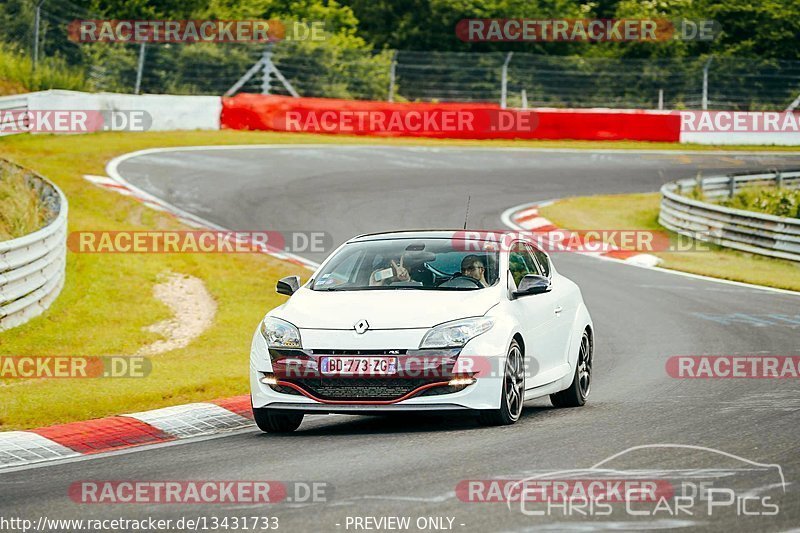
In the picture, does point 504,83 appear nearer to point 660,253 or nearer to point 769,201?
point 769,201

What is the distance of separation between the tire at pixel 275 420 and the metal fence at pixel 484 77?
1161 inches

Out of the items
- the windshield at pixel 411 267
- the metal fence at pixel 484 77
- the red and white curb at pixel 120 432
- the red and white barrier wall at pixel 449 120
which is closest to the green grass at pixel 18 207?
the red and white curb at pixel 120 432

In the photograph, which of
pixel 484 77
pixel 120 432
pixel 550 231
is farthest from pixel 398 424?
pixel 484 77

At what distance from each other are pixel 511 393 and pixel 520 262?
157 cm

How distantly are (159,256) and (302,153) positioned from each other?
1310 cm

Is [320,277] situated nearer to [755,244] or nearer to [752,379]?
[752,379]

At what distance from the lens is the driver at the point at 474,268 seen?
10156 millimetres

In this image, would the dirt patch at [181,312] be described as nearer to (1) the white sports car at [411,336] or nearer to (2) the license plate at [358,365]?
(1) the white sports car at [411,336]

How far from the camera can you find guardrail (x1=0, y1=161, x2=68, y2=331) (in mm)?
14414

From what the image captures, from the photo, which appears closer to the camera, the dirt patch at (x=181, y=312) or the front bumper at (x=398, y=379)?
the front bumper at (x=398, y=379)

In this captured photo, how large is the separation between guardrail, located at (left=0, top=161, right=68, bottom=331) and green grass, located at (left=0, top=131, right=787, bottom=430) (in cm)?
15

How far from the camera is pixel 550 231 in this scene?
974 inches

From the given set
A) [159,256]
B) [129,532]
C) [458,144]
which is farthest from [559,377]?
[458,144]

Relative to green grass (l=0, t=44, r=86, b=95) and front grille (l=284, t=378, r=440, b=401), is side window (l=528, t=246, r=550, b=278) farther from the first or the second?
green grass (l=0, t=44, r=86, b=95)
